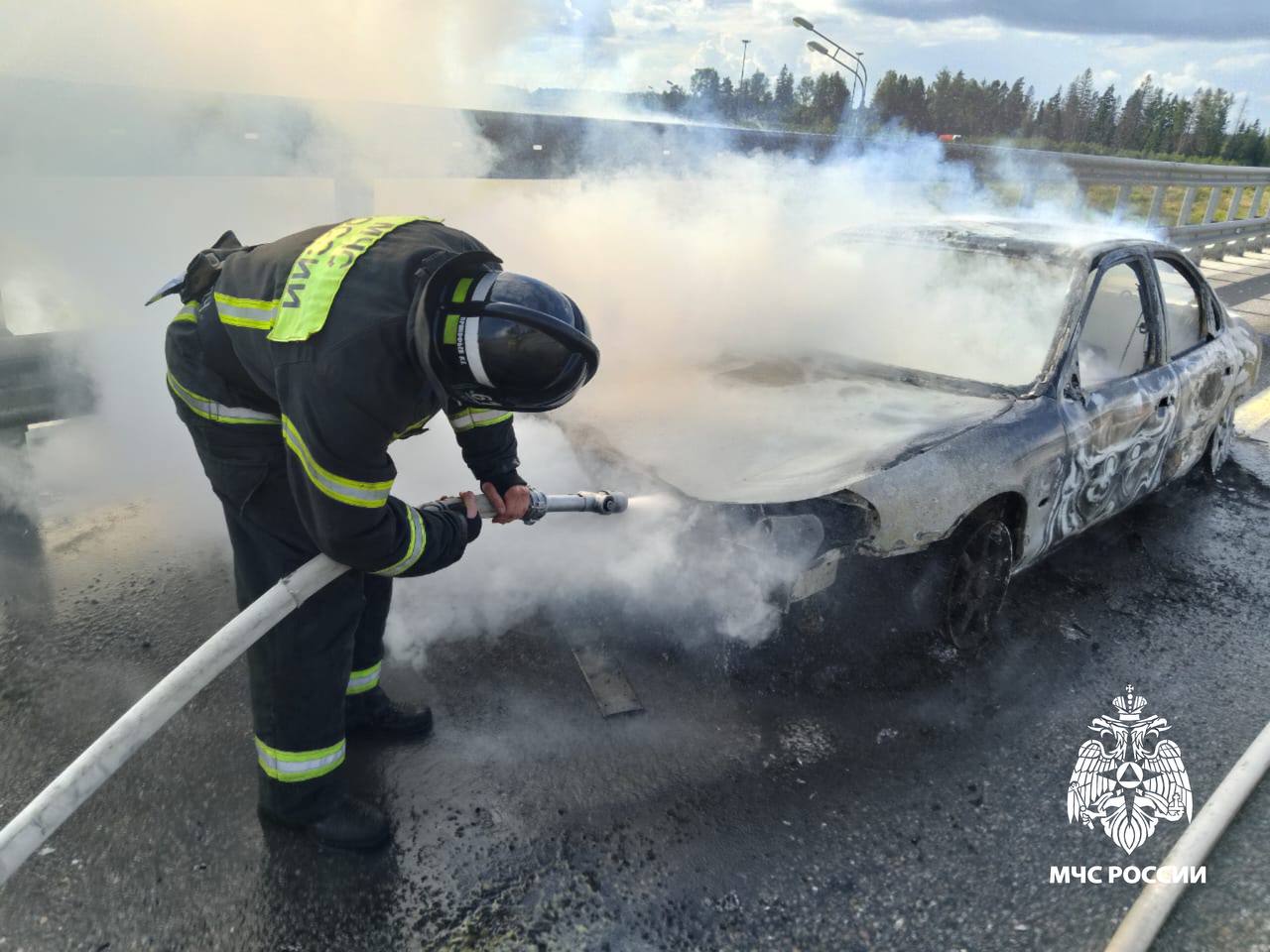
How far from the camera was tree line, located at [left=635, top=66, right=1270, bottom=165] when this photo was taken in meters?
11.4

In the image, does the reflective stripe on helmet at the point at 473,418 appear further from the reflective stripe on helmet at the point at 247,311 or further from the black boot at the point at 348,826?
the black boot at the point at 348,826

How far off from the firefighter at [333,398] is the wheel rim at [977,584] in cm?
162

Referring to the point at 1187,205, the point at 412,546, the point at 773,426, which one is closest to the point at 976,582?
the point at 773,426

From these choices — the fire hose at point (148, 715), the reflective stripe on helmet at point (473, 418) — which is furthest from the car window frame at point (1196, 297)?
the fire hose at point (148, 715)

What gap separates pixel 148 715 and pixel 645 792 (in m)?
1.29

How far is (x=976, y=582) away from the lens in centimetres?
307

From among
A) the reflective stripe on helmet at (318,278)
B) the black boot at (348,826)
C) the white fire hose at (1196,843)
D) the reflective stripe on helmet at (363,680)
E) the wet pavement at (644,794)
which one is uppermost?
the reflective stripe on helmet at (318,278)

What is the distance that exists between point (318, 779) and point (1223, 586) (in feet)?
A: 12.3

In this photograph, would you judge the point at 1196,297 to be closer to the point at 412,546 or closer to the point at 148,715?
the point at 412,546

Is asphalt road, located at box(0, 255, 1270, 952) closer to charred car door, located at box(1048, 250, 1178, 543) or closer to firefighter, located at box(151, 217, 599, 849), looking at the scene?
firefighter, located at box(151, 217, 599, 849)

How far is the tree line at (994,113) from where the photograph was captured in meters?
11.4

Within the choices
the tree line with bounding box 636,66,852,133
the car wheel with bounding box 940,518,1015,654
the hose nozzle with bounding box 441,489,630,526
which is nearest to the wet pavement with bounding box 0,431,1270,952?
the car wheel with bounding box 940,518,1015,654

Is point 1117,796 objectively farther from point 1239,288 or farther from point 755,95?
point 755,95

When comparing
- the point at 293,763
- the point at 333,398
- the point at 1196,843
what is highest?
the point at 333,398
